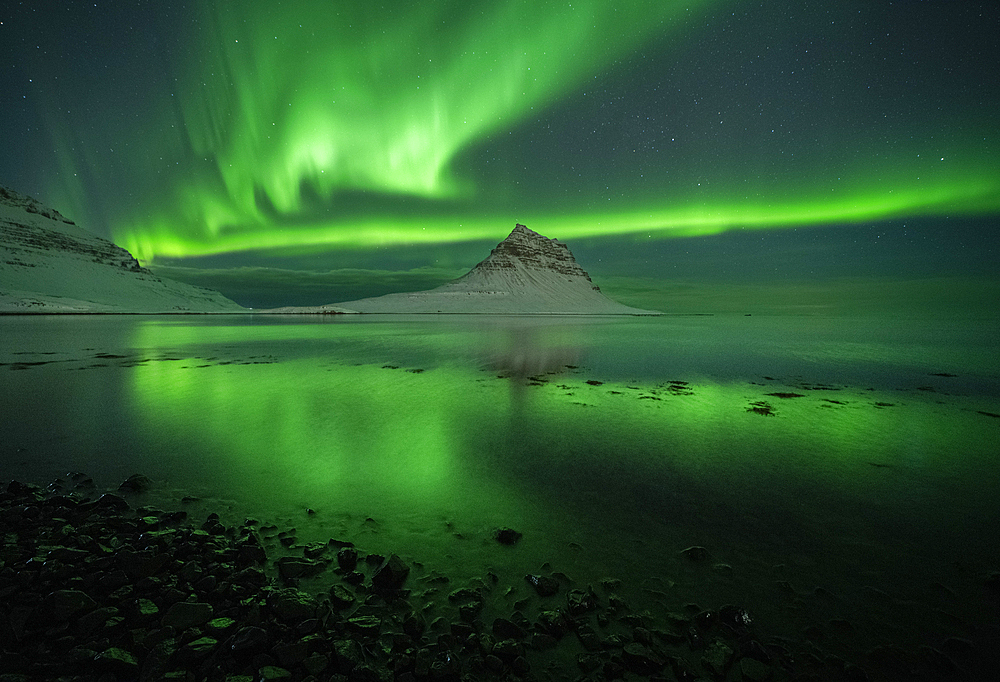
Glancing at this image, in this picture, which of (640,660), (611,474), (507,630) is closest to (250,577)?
(507,630)

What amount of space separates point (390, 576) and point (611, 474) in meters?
5.02

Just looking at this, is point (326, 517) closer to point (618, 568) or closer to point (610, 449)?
point (618, 568)

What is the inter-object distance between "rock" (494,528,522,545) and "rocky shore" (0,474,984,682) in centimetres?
88

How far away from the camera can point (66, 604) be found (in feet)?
12.7

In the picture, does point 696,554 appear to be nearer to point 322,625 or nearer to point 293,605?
point 322,625

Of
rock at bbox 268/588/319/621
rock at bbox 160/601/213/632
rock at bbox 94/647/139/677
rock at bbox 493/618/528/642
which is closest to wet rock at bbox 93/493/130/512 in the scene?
rock at bbox 160/601/213/632

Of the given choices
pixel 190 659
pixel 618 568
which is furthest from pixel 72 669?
pixel 618 568

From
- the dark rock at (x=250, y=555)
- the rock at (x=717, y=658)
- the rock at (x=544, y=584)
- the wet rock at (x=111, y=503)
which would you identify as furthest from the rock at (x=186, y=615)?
the rock at (x=717, y=658)

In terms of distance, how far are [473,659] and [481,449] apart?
20.6ft

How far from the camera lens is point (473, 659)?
3.59 meters

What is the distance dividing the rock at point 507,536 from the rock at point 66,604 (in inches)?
168

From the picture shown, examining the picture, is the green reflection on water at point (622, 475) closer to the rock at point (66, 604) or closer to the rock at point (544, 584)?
the rock at point (544, 584)

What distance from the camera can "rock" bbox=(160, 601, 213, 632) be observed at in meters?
3.77

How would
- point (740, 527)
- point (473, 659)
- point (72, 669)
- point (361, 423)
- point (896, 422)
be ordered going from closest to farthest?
1. point (72, 669)
2. point (473, 659)
3. point (740, 527)
4. point (361, 423)
5. point (896, 422)
